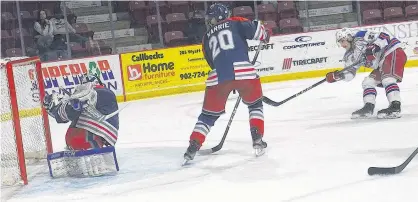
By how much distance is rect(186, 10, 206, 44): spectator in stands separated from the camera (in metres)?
9.03

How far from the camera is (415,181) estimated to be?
115 inches

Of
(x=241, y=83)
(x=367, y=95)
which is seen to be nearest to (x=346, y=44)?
(x=367, y=95)

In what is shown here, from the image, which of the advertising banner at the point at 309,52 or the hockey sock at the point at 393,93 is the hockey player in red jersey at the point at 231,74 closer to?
the hockey sock at the point at 393,93

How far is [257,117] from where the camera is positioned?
12.8ft

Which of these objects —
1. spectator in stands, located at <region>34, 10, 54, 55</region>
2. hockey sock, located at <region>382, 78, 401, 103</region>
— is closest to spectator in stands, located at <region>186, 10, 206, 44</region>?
spectator in stands, located at <region>34, 10, 54, 55</region>

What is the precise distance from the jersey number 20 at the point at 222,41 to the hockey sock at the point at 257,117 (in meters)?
0.36

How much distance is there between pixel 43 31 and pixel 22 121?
15.9 feet

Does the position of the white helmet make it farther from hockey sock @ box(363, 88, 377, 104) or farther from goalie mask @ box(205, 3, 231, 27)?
goalie mask @ box(205, 3, 231, 27)

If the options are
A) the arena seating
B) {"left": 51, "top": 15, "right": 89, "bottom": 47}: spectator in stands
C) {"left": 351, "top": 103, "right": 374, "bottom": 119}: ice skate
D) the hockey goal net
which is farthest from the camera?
the arena seating

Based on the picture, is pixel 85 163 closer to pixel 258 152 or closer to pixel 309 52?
pixel 258 152

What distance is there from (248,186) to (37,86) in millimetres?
1777

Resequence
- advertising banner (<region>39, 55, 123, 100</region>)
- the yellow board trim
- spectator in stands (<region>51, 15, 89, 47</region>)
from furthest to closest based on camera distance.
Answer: spectator in stands (<region>51, 15, 89, 47</region>), the yellow board trim, advertising banner (<region>39, 55, 123, 100</region>)

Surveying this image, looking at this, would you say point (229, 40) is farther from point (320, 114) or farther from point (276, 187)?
point (320, 114)

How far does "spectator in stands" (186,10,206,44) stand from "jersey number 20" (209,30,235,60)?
16.1ft
